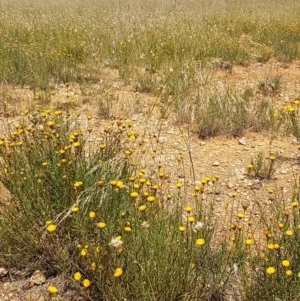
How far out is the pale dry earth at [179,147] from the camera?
10.5 ft

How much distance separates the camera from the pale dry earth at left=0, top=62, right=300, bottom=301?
3.20 metres

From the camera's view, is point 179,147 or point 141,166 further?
point 179,147

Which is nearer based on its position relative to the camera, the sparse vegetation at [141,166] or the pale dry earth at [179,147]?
the sparse vegetation at [141,166]

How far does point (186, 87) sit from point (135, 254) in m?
3.93

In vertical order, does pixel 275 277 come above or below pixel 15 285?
above

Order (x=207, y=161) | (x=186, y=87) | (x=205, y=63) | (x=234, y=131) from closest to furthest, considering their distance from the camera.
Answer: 1. (x=207, y=161)
2. (x=234, y=131)
3. (x=186, y=87)
4. (x=205, y=63)

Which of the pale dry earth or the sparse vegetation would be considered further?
the pale dry earth

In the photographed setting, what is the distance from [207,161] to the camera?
409 centimetres

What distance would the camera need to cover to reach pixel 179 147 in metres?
4.38

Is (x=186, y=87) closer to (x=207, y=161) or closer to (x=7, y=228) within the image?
(x=207, y=161)

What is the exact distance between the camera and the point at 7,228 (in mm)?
2486

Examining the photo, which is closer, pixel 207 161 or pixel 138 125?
pixel 207 161

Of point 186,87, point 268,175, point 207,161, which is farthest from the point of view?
point 186,87

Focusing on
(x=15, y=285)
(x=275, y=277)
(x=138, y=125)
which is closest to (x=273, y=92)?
(x=138, y=125)
